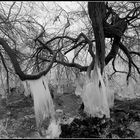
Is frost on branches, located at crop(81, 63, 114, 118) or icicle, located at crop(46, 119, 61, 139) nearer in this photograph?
icicle, located at crop(46, 119, 61, 139)

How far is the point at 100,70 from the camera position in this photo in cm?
446

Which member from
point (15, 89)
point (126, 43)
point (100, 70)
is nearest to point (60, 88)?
point (15, 89)

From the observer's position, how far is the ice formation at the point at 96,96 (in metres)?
4.12

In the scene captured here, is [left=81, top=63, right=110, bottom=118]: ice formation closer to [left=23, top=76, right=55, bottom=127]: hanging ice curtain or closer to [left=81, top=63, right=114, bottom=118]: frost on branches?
[left=81, top=63, right=114, bottom=118]: frost on branches

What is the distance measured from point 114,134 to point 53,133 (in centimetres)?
135

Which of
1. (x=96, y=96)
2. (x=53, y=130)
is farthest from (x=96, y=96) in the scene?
(x=53, y=130)

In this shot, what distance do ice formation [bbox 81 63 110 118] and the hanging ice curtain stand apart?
92 cm

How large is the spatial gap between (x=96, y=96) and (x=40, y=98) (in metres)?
1.28

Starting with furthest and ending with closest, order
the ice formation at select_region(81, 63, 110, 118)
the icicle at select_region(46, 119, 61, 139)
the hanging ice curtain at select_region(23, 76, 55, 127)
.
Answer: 1. the ice formation at select_region(81, 63, 110, 118)
2. the icicle at select_region(46, 119, 61, 139)
3. the hanging ice curtain at select_region(23, 76, 55, 127)

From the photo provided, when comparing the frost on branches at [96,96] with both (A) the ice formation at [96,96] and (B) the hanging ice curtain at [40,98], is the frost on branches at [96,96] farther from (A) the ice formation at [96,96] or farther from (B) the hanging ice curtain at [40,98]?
(B) the hanging ice curtain at [40,98]

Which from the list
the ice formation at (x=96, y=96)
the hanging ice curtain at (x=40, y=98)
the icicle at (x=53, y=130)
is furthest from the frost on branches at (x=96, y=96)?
the hanging ice curtain at (x=40, y=98)

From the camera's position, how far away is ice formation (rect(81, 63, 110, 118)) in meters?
4.12

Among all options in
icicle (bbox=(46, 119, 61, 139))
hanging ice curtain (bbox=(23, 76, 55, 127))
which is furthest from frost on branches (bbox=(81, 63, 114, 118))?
hanging ice curtain (bbox=(23, 76, 55, 127))

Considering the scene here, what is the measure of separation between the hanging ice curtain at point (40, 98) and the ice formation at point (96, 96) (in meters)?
0.92
